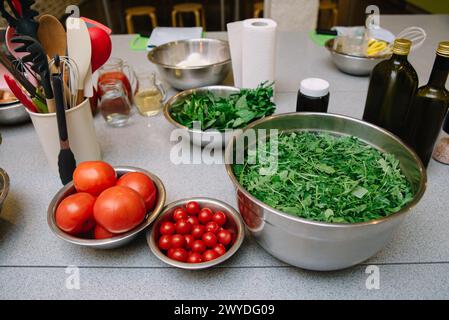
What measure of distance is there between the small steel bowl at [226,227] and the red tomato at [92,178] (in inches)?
5.2

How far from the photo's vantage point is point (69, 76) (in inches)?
31.6

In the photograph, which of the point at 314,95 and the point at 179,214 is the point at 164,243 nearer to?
the point at 179,214

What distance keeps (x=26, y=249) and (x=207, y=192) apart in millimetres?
409

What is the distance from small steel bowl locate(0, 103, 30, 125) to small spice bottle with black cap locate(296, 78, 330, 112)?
2.73ft

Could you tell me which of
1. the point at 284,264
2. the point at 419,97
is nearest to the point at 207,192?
the point at 284,264

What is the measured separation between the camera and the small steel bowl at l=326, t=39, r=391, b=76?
50.4 inches

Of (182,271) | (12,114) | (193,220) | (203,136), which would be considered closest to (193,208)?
(193,220)

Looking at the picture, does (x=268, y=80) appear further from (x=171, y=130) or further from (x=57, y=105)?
(x=57, y=105)

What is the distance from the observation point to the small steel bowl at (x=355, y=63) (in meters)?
1.28

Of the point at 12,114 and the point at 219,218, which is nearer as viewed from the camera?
the point at 219,218

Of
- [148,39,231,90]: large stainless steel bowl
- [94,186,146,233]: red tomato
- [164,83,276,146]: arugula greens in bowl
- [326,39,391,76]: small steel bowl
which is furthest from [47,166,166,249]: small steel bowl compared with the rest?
[326,39,391,76]: small steel bowl

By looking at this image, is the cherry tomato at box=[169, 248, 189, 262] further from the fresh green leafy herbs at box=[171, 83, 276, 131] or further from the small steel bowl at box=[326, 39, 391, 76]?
the small steel bowl at box=[326, 39, 391, 76]

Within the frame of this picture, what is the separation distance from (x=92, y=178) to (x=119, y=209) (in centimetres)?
12

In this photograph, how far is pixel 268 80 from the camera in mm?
1128
